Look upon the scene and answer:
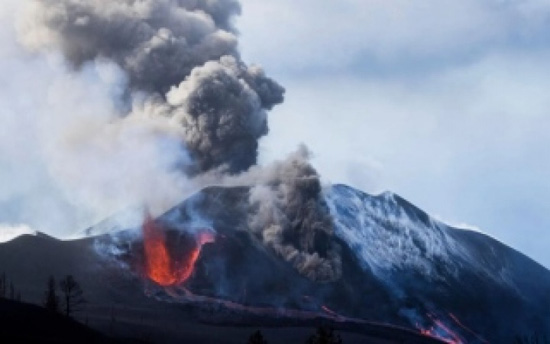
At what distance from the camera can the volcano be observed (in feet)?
475

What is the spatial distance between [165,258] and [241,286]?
53.4 ft

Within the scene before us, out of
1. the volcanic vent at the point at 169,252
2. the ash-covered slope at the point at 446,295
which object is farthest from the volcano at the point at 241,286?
the ash-covered slope at the point at 446,295

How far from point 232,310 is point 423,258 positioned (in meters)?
62.7

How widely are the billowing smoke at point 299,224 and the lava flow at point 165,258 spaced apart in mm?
12567

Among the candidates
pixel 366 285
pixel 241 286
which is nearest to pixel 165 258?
pixel 241 286

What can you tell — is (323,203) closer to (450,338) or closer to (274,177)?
(274,177)

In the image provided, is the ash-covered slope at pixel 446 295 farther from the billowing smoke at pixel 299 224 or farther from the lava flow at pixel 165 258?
the lava flow at pixel 165 258

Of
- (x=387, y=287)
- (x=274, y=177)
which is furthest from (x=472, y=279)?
(x=274, y=177)

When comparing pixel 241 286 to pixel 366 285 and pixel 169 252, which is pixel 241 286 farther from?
pixel 366 285

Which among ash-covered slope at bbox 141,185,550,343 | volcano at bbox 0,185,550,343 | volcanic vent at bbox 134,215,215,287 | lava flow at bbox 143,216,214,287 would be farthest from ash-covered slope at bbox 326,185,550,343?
lava flow at bbox 143,216,214,287

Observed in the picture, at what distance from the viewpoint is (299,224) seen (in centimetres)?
17412

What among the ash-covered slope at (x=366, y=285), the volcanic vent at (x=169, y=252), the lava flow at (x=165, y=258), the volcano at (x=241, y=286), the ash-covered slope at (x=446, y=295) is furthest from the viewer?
the ash-covered slope at (x=446, y=295)

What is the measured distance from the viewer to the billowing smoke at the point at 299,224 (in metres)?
170

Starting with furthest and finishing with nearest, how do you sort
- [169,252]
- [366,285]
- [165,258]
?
[366,285] → [169,252] → [165,258]
